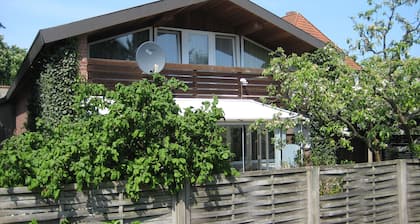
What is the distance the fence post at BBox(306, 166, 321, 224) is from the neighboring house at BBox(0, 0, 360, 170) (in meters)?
5.14

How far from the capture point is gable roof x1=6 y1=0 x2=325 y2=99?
12078 millimetres

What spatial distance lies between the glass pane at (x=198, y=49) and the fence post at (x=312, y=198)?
9.21m

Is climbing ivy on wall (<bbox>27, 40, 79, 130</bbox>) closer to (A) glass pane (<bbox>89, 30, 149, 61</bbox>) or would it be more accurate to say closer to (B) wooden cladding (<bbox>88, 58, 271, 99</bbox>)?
(B) wooden cladding (<bbox>88, 58, 271, 99</bbox>)

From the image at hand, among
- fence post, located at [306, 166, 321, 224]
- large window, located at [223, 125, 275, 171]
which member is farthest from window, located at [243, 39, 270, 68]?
fence post, located at [306, 166, 321, 224]

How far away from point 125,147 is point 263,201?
7.80 ft

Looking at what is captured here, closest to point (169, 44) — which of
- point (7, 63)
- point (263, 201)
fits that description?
point (263, 201)

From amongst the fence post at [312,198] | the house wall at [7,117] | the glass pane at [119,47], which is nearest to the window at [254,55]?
the glass pane at [119,47]

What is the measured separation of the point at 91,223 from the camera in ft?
20.2

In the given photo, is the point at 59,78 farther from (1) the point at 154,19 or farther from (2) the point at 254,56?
(2) the point at 254,56

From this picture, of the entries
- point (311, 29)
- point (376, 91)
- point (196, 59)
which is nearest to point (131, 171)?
point (376, 91)

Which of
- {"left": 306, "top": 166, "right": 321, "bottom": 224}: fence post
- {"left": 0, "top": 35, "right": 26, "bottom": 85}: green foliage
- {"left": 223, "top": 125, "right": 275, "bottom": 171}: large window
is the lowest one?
{"left": 306, "top": 166, "right": 321, "bottom": 224}: fence post

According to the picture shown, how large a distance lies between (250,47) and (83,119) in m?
11.6

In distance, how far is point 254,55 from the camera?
58.6 ft

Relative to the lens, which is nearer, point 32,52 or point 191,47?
point 32,52
